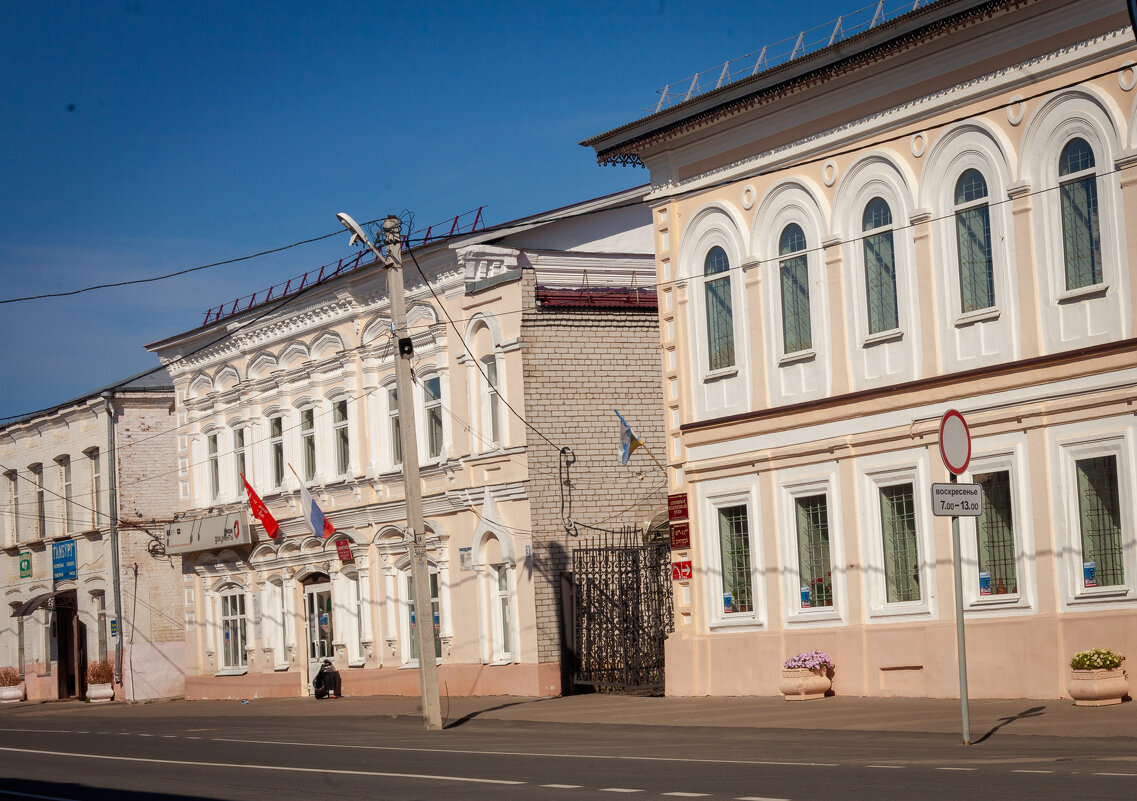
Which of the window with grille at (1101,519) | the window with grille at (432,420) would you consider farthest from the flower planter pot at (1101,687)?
the window with grille at (432,420)

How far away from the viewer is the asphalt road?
12117 millimetres

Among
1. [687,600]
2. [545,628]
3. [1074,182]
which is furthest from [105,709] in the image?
[1074,182]

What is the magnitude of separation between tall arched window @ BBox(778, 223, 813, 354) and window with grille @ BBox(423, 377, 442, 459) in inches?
401

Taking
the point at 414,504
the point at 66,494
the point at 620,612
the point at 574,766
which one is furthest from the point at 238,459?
the point at 574,766

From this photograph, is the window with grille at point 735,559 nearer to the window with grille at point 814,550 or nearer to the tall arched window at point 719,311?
the window with grille at point 814,550

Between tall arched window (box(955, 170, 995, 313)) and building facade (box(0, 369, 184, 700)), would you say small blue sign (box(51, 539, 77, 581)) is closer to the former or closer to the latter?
building facade (box(0, 369, 184, 700))

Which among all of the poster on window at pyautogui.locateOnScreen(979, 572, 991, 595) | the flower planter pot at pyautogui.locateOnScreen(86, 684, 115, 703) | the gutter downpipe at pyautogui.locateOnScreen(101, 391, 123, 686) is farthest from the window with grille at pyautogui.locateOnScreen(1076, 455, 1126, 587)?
the flower planter pot at pyautogui.locateOnScreen(86, 684, 115, 703)

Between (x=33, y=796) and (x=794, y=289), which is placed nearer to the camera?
(x=33, y=796)

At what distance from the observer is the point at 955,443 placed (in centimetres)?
1499

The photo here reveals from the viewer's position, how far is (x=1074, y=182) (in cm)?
1988

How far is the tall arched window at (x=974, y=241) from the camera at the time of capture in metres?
21.0

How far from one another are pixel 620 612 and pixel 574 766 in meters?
13.7

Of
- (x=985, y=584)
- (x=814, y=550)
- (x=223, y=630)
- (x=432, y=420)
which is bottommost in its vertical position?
(x=223, y=630)

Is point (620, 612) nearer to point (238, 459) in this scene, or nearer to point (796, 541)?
point (796, 541)
